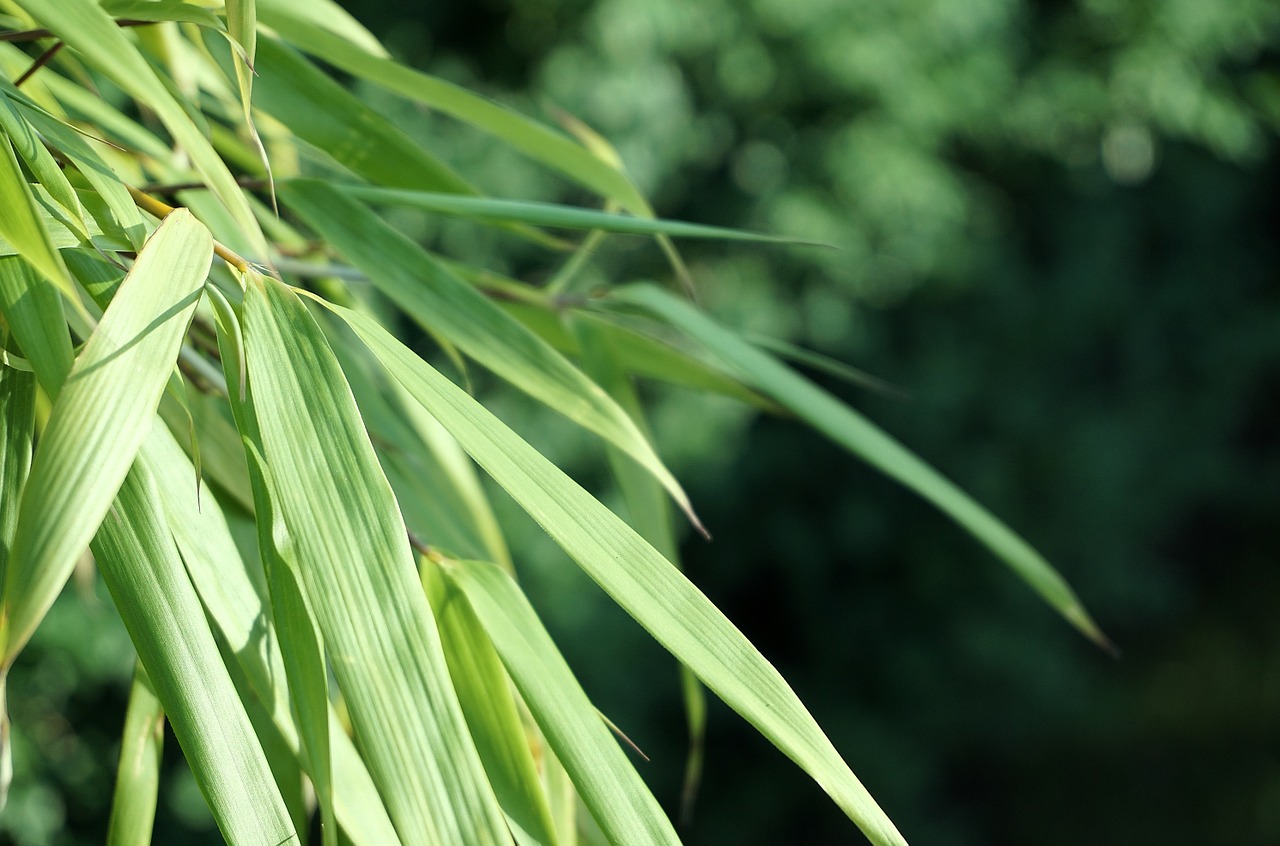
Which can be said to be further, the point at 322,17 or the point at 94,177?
the point at 322,17

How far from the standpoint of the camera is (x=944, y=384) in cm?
297

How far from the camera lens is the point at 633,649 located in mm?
2604

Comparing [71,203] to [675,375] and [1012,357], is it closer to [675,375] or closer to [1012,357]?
[675,375]

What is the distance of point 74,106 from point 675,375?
0.41 metres

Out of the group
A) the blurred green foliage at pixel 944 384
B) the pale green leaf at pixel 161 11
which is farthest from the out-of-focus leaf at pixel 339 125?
the blurred green foliage at pixel 944 384

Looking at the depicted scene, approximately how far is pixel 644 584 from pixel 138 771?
28 cm

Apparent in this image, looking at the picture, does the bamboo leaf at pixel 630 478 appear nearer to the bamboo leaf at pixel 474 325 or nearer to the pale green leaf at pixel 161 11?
the bamboo leaf at pixel 474 325

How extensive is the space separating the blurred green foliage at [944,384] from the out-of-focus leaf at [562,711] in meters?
1.80

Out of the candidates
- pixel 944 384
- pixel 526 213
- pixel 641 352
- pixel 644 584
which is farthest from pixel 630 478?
pixel 944 384

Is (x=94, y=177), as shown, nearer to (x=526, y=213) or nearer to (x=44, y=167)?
(x=44, y=167)

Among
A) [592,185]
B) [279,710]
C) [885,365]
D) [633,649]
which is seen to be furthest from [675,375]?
[885,365]

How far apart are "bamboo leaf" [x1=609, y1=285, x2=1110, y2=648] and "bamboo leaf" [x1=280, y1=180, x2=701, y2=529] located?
15 cm

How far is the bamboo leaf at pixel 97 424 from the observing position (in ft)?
1.00

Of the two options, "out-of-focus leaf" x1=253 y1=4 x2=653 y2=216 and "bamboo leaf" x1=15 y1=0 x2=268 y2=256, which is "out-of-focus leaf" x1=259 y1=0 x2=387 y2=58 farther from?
"bamboo leaf" x1=15 y1=0 x2=268 y2=256
